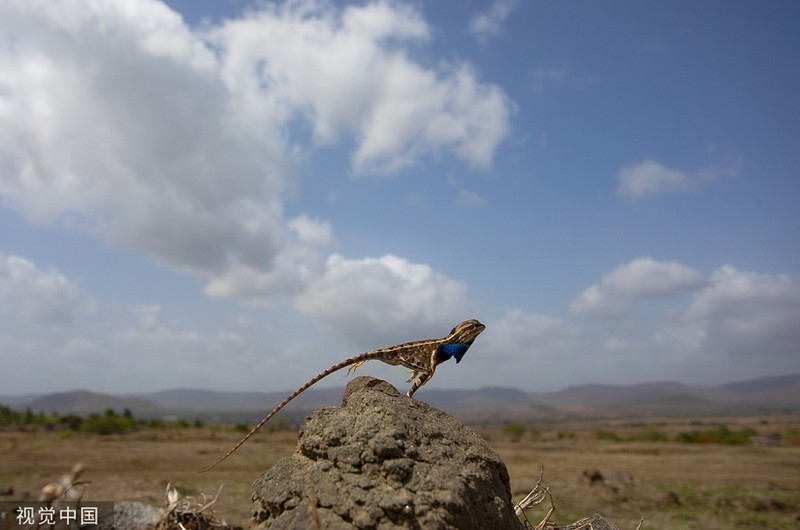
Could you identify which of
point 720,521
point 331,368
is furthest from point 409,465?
point 720,521

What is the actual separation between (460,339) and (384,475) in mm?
1947

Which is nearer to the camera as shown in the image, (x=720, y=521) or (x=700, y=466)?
(x=720, y=521)

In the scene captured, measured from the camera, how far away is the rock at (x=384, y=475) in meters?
3.31

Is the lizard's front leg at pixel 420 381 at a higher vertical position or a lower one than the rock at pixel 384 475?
higher

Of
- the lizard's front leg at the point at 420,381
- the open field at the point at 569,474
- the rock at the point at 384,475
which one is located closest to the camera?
the rock at the point at 384,475

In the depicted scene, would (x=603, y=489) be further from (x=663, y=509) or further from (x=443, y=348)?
(x=443, y=348)

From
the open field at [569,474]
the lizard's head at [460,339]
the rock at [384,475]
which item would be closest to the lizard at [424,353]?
the lizard's head at [460,339]

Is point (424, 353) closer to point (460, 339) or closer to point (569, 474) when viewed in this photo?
point (460, 339)

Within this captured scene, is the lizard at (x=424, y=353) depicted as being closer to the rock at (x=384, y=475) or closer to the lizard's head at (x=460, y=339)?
the lizard's head at (x=460, y=339)

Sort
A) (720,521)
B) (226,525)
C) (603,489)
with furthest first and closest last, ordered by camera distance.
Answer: (603,489) < (720,521) < (226,525)

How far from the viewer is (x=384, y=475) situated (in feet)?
A: 11.7

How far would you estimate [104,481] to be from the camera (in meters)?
21.0

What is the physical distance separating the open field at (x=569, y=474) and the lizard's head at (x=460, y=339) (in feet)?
12.8

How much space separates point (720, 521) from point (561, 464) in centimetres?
1564
